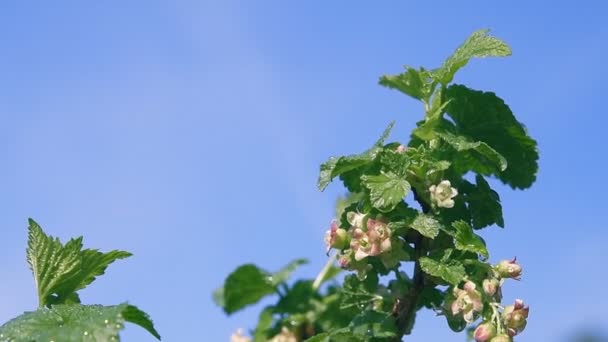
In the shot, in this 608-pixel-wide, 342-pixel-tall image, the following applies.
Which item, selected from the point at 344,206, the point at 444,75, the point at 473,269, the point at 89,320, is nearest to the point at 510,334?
the point at 473,269

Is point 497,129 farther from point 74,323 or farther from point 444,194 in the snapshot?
point 74,323

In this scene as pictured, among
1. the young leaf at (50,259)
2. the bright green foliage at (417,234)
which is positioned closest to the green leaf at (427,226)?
the bright green foliage at (417,234)

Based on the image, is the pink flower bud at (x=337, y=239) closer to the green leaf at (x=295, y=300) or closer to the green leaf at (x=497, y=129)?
the green leaf at (x=295, y=300)

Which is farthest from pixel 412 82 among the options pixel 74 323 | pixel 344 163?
pixel 74 323

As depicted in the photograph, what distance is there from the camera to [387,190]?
73.9 inches

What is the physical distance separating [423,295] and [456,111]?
50 cm

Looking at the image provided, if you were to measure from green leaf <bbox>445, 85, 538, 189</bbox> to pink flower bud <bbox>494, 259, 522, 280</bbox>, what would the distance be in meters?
0.32

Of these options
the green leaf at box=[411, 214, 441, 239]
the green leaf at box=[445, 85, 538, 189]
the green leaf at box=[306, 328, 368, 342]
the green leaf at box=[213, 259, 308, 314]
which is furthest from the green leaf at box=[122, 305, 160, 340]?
the green leaf at box=[445, 85, 538, 189]

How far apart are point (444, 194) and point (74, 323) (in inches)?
30.0

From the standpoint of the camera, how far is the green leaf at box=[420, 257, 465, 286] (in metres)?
1.76

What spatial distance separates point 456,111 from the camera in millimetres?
2188

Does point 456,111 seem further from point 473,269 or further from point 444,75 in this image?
point 473,269

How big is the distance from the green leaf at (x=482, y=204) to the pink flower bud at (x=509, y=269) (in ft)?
0.60

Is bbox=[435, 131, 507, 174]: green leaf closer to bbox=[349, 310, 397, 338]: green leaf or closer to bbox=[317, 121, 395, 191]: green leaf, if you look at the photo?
bbox=[317, 121, 395, 191]: green leaf
